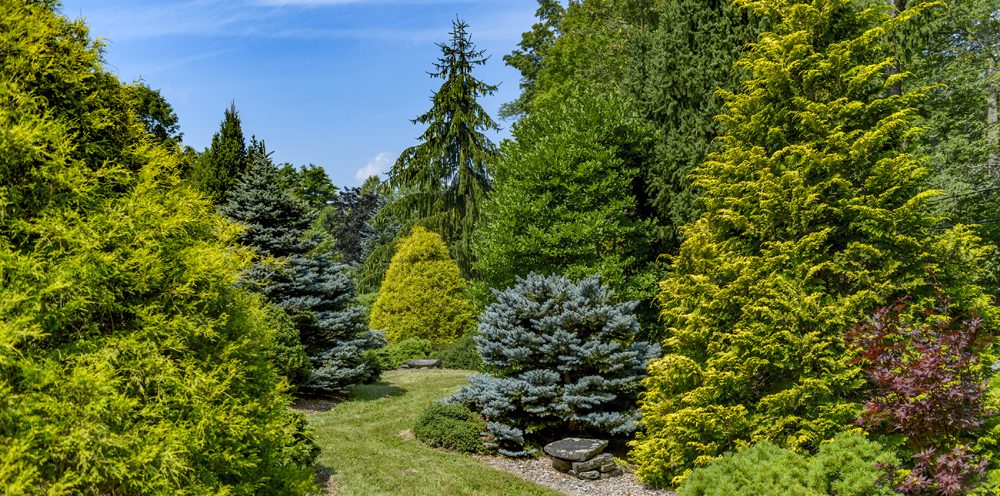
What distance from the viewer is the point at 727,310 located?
8.48 metres

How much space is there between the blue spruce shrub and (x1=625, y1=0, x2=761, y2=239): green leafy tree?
305cm

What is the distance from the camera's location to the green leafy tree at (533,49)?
30.3 m

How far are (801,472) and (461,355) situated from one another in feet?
49.2

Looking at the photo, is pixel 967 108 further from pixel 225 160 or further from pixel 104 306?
pixel 104 306

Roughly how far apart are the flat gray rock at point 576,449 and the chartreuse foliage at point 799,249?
3.57 ft

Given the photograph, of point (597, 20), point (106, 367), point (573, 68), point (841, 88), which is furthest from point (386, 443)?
point (597, 20)

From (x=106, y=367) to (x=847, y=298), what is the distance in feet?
27.5

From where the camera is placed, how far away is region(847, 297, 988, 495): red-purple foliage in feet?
19.5

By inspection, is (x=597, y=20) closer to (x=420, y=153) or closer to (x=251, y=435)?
(x=420, y=153)

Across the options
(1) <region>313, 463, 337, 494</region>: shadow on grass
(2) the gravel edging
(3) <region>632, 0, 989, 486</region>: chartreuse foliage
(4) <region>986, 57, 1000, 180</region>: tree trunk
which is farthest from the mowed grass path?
(4) <region>986, 57, 1000, 180</region>: tree trunk

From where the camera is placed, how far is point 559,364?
11.4m

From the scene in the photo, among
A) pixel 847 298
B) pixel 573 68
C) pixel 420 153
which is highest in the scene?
pixel 573 68

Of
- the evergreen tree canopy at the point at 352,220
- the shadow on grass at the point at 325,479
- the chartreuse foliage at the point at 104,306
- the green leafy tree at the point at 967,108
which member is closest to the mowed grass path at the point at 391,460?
the shadow on grass at the point at 325,479

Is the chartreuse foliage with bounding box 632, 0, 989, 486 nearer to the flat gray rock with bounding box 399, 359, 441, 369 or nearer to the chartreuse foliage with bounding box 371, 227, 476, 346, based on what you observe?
the flat gray rock with bounding box 399, 359, 441, 369
